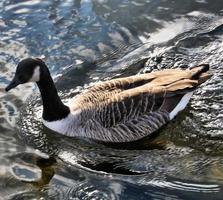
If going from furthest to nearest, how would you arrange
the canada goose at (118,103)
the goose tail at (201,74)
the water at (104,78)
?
the goose tail at (201,74)
the canada goose at (118,103)
the water at (104,78)

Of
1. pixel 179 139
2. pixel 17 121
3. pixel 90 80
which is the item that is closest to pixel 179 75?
pixel 179 139

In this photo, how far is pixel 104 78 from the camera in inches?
342

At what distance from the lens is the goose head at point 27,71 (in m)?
7.27

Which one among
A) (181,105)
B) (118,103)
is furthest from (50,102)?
(181,105)

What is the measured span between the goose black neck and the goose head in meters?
0.14

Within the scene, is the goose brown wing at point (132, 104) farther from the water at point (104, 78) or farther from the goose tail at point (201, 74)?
the water at point (104, 78)

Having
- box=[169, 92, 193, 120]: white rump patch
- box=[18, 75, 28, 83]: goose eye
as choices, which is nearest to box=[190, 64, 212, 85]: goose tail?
box=[169, 92, 193, 120]: white rump patch

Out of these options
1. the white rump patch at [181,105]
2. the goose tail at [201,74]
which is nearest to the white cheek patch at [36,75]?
the white rump patch at [181,105]

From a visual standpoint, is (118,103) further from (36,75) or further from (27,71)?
(27,71)

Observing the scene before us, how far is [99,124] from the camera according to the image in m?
7.48

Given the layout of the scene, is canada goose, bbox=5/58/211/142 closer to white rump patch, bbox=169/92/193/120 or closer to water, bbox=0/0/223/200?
white rump patch, bbox=169/92/193/120

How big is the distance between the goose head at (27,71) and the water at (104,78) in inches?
30.5

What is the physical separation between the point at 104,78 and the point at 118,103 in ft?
4.60

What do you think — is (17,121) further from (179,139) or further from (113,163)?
(179,139)
